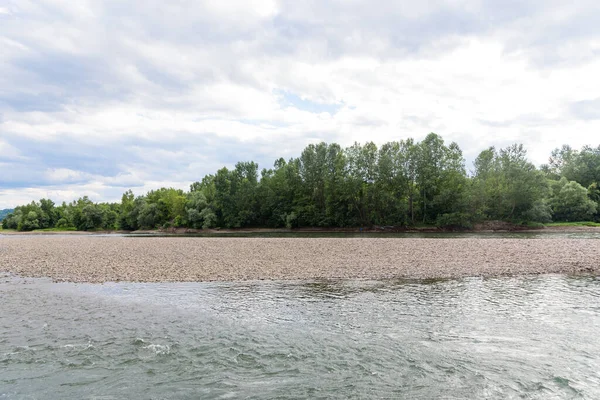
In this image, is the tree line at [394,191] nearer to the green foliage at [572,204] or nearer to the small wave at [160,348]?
the green foliage at [572,204]

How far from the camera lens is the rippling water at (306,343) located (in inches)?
326

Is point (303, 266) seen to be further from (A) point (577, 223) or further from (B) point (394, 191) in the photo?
(A) point (577, 223)

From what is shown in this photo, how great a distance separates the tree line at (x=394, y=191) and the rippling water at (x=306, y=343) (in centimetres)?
7542

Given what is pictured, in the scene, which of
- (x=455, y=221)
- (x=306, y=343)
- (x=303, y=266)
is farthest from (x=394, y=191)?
(x=306, y=343)

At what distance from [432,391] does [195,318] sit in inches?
357

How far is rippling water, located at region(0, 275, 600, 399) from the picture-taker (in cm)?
829

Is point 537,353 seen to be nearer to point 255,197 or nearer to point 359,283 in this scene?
point 359,283

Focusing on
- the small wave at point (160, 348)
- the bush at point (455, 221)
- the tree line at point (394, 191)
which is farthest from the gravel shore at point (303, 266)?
the tree line at point (394, 191)

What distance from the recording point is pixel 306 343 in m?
11.0

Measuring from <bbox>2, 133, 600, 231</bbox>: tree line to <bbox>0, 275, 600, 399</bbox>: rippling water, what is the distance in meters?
75.4

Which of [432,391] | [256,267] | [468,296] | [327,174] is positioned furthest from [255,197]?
[432,391]

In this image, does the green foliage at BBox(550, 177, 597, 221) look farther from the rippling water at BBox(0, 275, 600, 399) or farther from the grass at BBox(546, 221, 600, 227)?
the rippling water at BBox(0, 275, 600, 399)

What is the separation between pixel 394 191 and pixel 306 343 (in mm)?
86970

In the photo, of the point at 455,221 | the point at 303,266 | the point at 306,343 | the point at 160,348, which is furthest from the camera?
the point at 455,221
